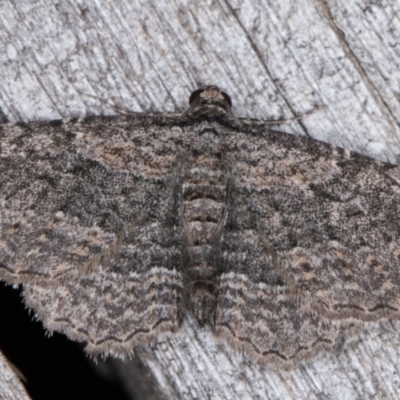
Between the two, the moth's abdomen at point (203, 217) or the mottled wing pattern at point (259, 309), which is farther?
the moth's abdomen at point (203, 217)

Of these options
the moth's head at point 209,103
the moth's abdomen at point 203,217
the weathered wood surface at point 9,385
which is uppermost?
the moth's head at point 209,103

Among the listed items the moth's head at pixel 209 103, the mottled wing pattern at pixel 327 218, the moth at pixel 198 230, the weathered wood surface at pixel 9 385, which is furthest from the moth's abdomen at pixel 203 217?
the weathered wood surface at pixel 9 385

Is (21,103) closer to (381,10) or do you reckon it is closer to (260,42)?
(260,42)

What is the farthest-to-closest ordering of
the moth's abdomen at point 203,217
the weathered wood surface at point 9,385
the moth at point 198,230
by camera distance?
the moth's abdomen at point 203,217, the moth at point 198,230, the weathered wood surface at point 9,385

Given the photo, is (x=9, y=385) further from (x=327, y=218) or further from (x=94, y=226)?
(x=327, y=218)

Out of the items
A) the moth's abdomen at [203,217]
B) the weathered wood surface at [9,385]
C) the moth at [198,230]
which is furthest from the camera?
the moth's abdomen at [203,217]

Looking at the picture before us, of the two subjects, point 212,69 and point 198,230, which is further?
point 212,69

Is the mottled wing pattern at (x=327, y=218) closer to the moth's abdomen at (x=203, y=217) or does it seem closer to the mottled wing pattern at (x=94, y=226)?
the moth's abdomen at (x=203, y=217)

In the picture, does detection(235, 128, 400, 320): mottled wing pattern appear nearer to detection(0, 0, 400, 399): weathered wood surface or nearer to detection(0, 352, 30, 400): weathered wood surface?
detection(0, 0, 400, 399): weathered wood surface

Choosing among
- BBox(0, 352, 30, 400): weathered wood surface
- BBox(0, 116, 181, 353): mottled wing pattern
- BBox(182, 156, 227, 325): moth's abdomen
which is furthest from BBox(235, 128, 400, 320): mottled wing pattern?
BBox(0, 352, 30, 400): weathered wood surface

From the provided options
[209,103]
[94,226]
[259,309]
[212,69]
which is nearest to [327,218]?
[259,309]
